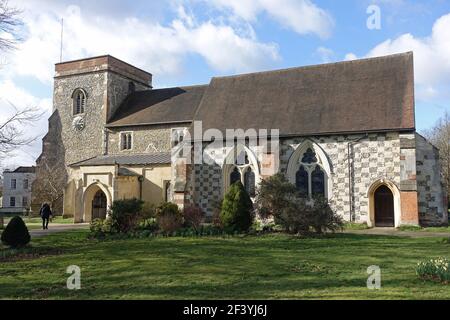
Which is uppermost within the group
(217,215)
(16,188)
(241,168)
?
(241,168)

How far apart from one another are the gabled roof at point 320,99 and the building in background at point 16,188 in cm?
4846

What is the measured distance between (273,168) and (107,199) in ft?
42.0

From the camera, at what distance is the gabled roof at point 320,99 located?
23.4m

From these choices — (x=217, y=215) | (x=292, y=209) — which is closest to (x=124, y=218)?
(x=217, y=215)

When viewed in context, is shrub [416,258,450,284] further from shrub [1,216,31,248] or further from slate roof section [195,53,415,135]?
slate roof section [195,53,415,135]

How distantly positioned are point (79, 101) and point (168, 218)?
76.5ft

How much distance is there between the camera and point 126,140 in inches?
1405

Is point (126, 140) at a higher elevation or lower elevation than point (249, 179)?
higher

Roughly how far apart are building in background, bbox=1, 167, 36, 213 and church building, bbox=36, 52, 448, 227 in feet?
121

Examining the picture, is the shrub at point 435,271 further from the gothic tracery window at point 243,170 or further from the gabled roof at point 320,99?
the gothic tracery window at point 243,170

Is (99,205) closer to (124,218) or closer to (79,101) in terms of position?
(79,101)

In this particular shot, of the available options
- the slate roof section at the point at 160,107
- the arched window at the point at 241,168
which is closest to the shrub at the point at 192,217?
the arched window at the point at 241,168
